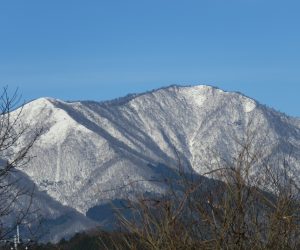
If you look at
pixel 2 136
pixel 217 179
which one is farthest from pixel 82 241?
pixel 217 179

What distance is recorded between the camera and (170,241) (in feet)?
26.1

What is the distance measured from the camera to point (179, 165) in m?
8.94

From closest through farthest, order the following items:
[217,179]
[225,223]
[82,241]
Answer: [225,223] → [217,179] → [82,241]

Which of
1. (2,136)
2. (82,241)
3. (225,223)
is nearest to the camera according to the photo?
(225,223)

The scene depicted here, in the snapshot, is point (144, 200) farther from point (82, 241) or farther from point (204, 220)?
point (82, 241)

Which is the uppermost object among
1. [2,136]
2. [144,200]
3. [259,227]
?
[2,136]

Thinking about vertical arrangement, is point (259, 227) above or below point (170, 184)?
below

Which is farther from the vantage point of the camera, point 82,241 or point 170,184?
point 82,241

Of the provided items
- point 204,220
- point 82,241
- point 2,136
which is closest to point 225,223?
point 204,220

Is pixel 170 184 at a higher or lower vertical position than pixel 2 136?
lower

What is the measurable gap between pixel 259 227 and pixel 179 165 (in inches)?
46.4

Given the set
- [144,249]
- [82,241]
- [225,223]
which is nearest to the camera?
[225,223]

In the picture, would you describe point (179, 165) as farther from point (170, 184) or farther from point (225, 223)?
point (225, 223)

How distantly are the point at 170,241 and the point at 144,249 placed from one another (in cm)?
69
